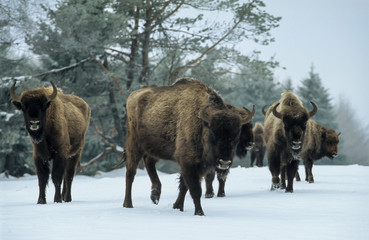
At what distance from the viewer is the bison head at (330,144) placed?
15328mm

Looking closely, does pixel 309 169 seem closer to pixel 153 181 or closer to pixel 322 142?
pixel 322 142

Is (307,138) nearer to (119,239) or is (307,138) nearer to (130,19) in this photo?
(119,239)

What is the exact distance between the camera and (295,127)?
10.4 m

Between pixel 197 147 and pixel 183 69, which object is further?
pixel 183 69

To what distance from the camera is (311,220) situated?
6.63 m

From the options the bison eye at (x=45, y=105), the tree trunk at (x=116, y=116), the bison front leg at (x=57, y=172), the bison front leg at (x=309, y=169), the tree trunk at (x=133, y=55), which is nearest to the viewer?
the bison eye at (x=45, y=105)

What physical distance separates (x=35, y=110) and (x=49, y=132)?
2.31 ft

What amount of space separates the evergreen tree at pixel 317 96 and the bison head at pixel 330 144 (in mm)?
32277

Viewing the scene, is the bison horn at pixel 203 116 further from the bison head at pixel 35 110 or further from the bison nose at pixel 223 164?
the bison head at pixel 35 110

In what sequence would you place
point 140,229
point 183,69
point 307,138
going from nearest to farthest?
point 140,229, point 307,138, point 183,69

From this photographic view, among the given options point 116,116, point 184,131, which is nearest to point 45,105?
point 184,131

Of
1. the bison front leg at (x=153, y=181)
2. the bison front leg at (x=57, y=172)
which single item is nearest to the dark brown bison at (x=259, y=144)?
the bison front leg at (x=153, y=181)

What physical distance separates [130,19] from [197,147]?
16850mm

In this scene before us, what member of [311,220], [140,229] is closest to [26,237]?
[140,229]
